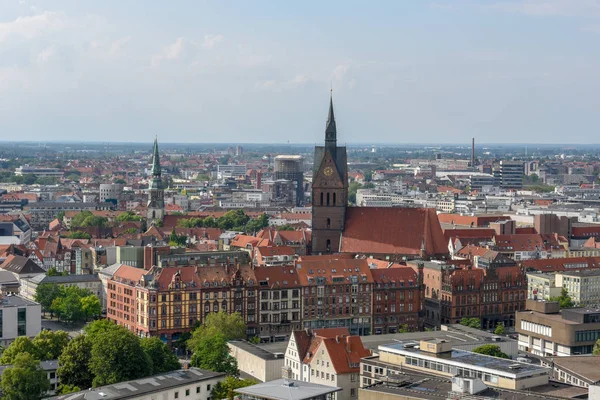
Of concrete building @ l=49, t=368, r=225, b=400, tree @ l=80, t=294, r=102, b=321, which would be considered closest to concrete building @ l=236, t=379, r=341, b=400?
concrete building @ l=49, t=368, r=225, b=400

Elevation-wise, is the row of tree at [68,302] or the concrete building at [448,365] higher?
the concrete building at [448,365]

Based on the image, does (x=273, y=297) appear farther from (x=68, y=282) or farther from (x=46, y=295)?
(x=68, y=282)

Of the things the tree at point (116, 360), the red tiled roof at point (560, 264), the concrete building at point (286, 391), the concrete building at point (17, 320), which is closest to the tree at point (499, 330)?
the red tiled roof at point (560, 264)

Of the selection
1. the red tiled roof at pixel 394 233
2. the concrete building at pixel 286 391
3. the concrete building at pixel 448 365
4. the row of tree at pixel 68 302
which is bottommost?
the row of tree at pixel 68 302

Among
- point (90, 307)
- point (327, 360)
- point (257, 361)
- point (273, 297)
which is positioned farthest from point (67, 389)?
point (90, 307)

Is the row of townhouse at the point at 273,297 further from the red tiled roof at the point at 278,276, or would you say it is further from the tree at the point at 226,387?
the tree at the point at 226,387
